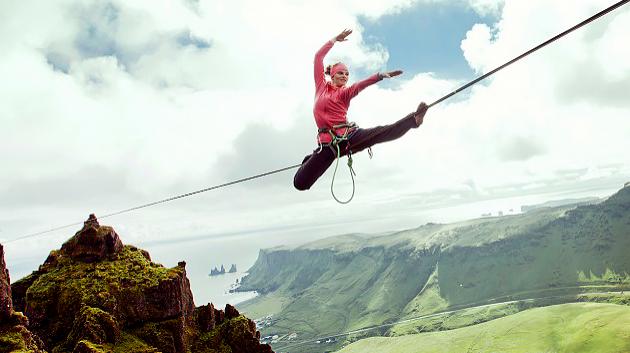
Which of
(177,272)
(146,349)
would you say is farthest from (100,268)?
(146,349)

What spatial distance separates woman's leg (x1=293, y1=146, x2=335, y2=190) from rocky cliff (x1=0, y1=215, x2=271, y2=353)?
5008 centimetres

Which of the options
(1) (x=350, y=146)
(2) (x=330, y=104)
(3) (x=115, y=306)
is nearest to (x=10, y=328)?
(3) (x=115, y=306)

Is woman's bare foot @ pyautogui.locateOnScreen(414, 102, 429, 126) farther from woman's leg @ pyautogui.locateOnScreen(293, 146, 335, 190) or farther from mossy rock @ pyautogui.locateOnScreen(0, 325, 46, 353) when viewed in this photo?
mossy rock @ pyautogui.locateOnScreen(0, 325, 46, 353)

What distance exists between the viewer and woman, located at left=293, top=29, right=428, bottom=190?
36.3ft

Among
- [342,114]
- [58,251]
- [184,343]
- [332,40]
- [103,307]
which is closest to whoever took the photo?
[342,114]

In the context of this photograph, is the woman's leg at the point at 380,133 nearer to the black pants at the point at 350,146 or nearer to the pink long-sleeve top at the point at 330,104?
the black pants at the point at 350,146

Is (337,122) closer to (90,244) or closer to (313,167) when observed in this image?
(313,167)

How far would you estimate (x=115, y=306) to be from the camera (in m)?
62.2

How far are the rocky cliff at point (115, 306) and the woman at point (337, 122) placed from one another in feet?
168

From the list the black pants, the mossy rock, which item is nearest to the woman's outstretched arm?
the black pants

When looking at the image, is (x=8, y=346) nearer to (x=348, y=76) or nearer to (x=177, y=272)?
(x=348, y=76)

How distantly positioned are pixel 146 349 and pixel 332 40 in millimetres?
59929

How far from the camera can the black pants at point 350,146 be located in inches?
439

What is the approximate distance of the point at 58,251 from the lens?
7094 centimetres
